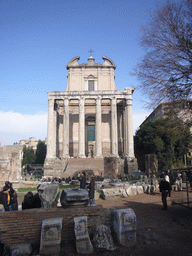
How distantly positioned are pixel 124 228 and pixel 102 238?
59cm

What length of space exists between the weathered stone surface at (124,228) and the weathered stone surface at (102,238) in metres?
0.22

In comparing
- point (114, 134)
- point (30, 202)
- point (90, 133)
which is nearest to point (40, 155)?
point (90, 133)

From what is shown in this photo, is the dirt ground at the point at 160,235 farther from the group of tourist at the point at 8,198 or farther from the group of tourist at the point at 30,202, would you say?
the group of tourist at the point at 8,198

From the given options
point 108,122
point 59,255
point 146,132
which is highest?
point 108,122

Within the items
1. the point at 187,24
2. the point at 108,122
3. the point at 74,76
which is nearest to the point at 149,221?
the point at 187,24

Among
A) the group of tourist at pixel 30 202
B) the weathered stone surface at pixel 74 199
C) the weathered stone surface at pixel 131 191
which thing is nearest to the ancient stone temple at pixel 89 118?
the weathered stone surface at pixel 131 191

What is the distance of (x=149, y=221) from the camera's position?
6836 mm

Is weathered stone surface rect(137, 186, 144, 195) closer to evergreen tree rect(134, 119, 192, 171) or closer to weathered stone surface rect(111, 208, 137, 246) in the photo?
weathered stone surface rect(111, 208, 137, 246)

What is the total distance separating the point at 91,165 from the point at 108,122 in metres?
11.4

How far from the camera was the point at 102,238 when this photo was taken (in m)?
4.89

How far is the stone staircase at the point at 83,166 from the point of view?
24548 millimetres

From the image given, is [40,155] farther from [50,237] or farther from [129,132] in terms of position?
[50,237]

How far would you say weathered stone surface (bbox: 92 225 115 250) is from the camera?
188 inches

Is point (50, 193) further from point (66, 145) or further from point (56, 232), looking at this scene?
point (66, 145)
